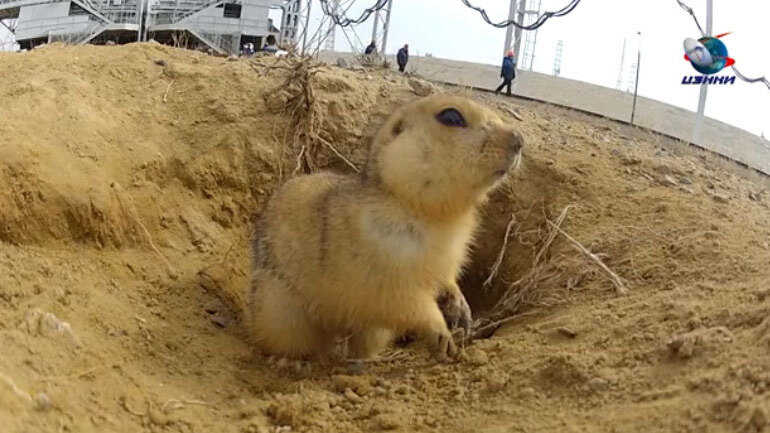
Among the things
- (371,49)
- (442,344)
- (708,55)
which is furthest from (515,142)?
(371,49)

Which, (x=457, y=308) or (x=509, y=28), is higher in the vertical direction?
(x=509, y=28)

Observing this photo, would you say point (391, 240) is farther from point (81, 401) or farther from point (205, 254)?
point (205, 254)

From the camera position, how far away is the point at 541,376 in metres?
3.56

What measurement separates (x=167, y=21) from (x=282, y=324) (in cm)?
2547

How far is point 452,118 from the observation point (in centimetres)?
409

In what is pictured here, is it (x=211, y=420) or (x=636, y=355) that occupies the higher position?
(x=636, y=355)

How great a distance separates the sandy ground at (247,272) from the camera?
3.23 m

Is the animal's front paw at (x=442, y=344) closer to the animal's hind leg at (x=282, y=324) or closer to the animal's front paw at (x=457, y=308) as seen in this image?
the animal's front paw at (x=457, y=308)

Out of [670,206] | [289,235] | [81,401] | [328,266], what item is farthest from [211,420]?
[670,206]

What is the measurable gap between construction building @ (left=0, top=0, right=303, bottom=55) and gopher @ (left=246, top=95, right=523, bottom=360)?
74.3 ft

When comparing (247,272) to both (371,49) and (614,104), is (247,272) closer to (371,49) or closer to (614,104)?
(371,49)

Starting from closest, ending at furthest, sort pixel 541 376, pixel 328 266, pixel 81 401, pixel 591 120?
pixel 81 401
pixel 541 376
pixel 328 266
pixel 591 120

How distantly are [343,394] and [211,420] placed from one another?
2.57ft

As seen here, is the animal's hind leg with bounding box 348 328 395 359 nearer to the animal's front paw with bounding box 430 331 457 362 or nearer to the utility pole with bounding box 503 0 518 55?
the animal's front paw with bounding box 430 331 457 362
